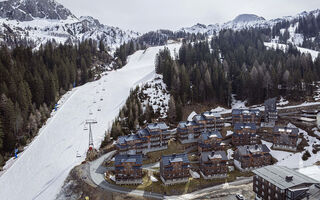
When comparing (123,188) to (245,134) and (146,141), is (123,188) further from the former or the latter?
(245,134)

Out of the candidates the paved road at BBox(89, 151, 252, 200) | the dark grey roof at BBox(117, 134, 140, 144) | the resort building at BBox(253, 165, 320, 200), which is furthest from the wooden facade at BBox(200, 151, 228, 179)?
the dark grey roof at BBox(117, 134, 140, 144)

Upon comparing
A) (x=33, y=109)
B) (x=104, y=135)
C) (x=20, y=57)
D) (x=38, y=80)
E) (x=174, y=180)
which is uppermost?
(x=20, y=57)

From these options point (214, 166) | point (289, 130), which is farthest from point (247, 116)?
point (214, 166)

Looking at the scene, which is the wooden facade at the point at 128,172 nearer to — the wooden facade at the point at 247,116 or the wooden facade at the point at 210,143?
the wooden facade at the point at 210,143

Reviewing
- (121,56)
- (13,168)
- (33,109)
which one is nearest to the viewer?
(13,168)

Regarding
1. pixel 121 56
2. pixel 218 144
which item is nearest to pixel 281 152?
pixel 218 144

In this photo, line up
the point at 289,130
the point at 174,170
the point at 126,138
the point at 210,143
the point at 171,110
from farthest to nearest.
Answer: the point at 171,110 < the point at 289,130 < the point at 210,143 < the point at 126,138 < the point at 174,170

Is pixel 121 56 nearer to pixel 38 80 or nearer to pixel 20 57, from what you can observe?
pixel 20 57
